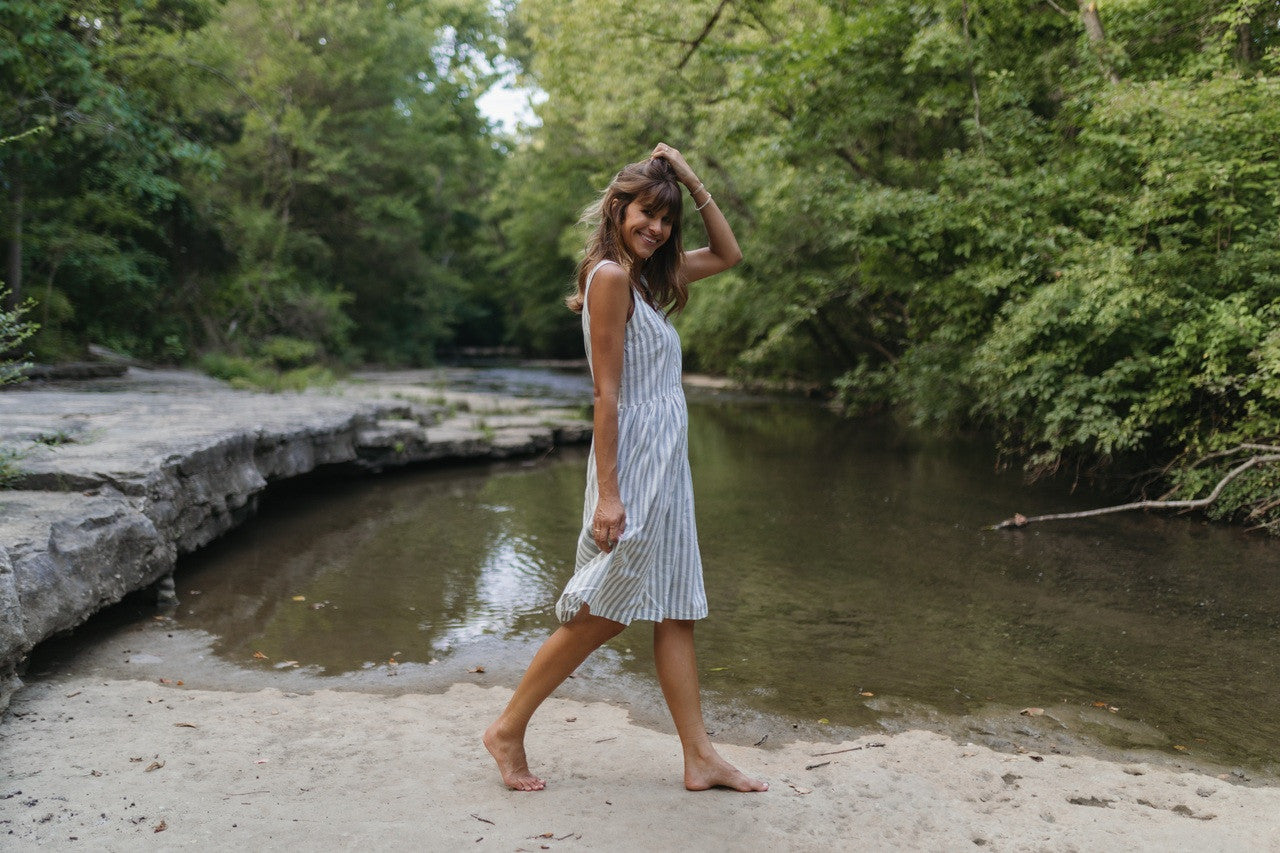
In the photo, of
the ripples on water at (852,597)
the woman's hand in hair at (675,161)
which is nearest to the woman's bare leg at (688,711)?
the ripples on water at (852,597)

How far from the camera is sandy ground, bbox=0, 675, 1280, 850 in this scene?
249cm

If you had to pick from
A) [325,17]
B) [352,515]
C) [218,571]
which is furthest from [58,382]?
[325,17]

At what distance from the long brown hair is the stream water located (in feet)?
5.99

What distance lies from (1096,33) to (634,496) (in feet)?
26.7

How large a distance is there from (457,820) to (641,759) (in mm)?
729

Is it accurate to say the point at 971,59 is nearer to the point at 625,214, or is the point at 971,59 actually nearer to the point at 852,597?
the point at 852,597

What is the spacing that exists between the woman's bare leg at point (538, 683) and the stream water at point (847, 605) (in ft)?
3.70

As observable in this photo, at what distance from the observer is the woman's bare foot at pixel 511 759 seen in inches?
110

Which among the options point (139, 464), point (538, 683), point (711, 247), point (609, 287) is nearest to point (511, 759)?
point (538, 683)

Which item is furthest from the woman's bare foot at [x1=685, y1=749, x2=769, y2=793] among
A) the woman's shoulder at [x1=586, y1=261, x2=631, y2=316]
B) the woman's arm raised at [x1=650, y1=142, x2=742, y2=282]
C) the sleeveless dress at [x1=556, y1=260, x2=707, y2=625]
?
the woman's arm raised at [x1=650, y1=142, x2=742, y2=282]

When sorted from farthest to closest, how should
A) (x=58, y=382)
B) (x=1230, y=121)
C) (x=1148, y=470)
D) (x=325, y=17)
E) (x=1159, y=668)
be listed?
(x=325, y=17) → (x=58, y=382) → (x=1148, y=470) → (x=1230, y=121) → (x=1159, y=668)

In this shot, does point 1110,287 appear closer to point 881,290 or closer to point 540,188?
point 881,290

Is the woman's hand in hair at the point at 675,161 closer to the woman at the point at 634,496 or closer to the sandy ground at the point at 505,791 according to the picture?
the woman at the point at 634,496

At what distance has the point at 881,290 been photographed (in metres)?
13.6
